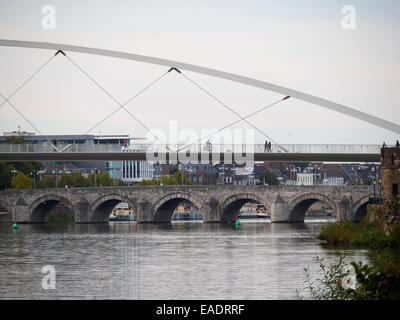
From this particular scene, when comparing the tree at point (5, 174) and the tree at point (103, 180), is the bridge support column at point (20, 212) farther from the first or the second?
the tree at point (103, 180)

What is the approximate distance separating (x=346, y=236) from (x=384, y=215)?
409 cm

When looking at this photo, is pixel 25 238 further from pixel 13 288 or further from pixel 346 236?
pixel 13 288

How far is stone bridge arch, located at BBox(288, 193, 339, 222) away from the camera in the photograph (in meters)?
85.6

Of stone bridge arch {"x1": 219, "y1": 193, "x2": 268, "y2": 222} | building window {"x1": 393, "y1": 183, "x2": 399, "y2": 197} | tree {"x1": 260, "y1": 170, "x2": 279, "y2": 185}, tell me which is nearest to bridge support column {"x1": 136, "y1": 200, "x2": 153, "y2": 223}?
stone bridge arch {"x1": 219, "y1": 193, "x2": 268, "y2": 222}

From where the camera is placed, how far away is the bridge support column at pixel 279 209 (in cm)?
8788

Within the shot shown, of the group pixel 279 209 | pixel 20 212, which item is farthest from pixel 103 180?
pixel 279 209

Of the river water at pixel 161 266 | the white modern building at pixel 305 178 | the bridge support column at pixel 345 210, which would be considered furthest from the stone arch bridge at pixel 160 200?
the white modern building at pixel 305 178

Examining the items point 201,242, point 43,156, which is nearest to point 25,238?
point 43,156

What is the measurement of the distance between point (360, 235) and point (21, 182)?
65.4 metres

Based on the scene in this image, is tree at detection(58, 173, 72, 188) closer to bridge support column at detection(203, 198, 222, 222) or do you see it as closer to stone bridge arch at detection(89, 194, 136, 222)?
stone bridge arch at detection(89, 194, 136, 222)

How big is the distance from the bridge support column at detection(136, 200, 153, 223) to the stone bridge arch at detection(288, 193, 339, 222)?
46.5 feet

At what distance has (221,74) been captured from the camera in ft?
150

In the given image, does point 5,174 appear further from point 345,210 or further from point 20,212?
point 345,210
